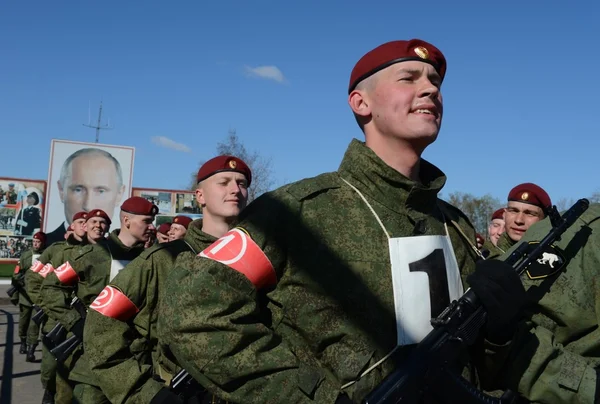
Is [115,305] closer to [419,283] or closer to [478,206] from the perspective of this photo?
[419,283]

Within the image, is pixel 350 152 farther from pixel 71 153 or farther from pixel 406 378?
pixel 71 153

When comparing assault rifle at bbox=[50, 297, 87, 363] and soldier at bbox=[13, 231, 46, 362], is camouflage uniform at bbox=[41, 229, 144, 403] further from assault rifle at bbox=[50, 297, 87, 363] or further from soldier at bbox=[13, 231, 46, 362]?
soldier at bbox=[13, 231, 46, 362]

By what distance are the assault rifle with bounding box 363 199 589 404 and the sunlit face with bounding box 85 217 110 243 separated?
21.6 feet

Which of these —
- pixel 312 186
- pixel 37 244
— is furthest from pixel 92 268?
pixel 37 244

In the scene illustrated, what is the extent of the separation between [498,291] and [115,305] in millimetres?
2538

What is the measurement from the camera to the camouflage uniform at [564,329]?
2480 mm

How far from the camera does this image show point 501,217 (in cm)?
848

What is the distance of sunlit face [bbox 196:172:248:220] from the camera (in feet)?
13.0

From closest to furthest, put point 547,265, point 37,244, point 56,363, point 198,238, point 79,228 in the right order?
point 547,265
point 198,238
point 56,363
point 79,228
point 37,244

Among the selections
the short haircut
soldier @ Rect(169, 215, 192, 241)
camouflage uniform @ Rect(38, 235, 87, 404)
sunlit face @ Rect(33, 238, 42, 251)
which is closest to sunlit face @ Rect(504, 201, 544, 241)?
soldier @ Rect(169, 215, 192, 241)

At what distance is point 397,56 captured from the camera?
213 cm

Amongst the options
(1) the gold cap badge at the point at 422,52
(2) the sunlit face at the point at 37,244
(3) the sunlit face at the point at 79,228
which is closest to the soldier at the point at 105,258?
(3) the sunlit face at the point at 79,228

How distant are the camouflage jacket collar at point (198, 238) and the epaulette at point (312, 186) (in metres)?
1.87

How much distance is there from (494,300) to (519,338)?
0.59 metres
